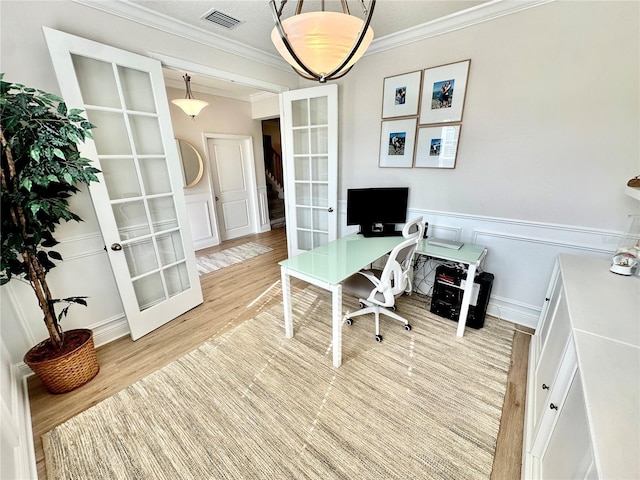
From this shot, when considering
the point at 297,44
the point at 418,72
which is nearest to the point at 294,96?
the point at 418,72

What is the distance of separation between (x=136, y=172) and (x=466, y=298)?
9.73 ft

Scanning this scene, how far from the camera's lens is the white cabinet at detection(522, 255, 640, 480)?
694 mm

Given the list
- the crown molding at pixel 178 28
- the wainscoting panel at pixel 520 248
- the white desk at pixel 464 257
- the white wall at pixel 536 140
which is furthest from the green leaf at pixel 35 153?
the wainscoting panel at pixel 520 248

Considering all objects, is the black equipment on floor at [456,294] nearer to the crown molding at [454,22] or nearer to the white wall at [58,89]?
the crown molding at [454,22]

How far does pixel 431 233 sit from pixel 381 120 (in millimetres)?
1340

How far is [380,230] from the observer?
9.43 feet

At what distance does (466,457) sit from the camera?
53.0 inches

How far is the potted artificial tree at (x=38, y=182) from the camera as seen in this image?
55.3 inches

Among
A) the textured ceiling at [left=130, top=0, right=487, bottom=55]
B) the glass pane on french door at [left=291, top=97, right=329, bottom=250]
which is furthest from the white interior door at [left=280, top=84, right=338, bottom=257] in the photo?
the textured ceiling at [left=130, top=0, right=487, bottom=55]

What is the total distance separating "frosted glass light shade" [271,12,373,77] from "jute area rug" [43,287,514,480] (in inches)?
77.3

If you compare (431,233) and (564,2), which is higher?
(564,2)

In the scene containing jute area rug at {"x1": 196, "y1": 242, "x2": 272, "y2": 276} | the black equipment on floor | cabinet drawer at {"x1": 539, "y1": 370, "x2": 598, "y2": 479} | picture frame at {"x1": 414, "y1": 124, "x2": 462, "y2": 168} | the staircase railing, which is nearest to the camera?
cabinet drawer at {"x1": 539, "y1": 370, "x2": 598, "y2": 479}

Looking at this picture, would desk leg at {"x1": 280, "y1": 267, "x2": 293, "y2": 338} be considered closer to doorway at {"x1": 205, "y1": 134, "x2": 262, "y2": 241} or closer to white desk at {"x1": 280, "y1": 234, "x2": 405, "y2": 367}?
white desk at {"x1": 280, "y1": 234, "x2": 405, "y2": 367}

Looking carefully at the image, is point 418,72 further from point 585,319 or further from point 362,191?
point 585,319
